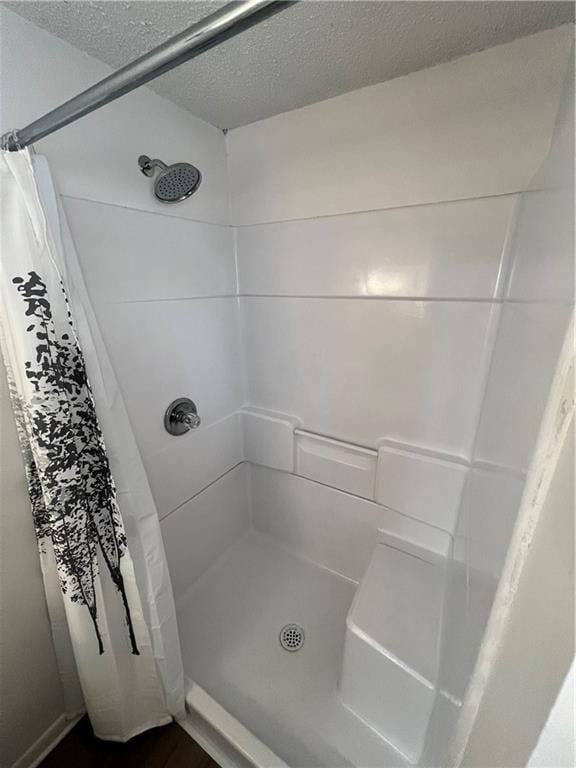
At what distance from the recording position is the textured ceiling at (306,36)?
2.04ft

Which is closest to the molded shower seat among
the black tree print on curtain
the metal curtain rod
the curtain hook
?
the black tree print on curtain

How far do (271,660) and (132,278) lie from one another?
4.44ft

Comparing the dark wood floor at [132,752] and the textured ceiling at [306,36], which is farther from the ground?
the textured ceiling at [306,36]

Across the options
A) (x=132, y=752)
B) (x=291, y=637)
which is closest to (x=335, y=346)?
(x=291, y=637)

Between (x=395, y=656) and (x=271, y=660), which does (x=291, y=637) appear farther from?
(x=395, y=656)

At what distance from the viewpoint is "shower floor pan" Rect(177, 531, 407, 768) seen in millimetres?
865

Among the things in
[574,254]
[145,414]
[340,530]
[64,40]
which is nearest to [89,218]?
[64,40]

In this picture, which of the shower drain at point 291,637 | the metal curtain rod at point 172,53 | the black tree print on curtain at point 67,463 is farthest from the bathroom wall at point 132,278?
the shower drain at point 291,637

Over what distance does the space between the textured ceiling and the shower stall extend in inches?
1.6

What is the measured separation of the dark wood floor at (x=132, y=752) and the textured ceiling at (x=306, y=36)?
1.84m

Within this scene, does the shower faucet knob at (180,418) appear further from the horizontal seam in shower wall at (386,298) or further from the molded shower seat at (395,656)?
the molded shower seat at (395,656)

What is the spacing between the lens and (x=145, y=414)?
99 cm

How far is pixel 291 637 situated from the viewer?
1143mm

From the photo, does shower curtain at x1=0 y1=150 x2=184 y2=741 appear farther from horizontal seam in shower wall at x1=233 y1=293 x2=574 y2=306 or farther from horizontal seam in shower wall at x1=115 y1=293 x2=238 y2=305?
horizontal seam in shower wall at x1=233 y1=293 x2=574 y2=306
